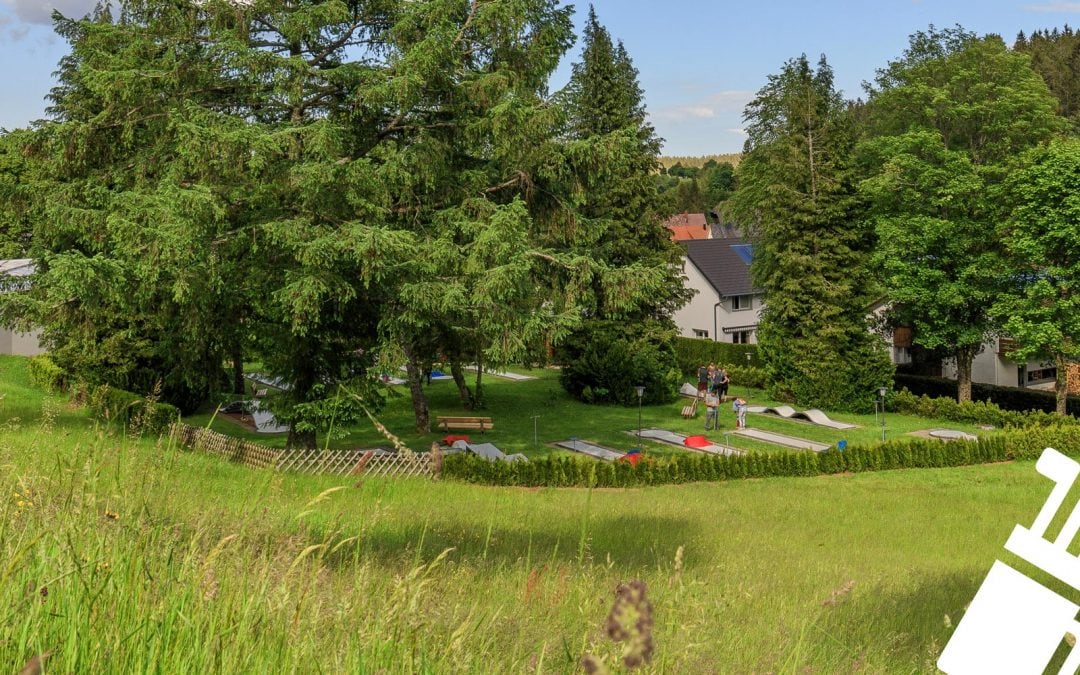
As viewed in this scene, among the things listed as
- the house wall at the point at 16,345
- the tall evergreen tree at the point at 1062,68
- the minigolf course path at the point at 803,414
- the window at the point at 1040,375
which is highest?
the tall evergreen tree at the point at 1062,68

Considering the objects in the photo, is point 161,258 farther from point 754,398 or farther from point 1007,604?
point 754,398

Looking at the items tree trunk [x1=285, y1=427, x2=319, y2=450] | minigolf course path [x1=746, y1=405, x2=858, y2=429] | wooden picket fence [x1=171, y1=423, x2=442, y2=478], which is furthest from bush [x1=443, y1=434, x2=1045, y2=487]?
minigolf course path [x1=746, y1=405, x2=858, y2=429]

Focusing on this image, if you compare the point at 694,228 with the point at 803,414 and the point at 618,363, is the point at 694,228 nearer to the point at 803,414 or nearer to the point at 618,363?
the point at 618,363

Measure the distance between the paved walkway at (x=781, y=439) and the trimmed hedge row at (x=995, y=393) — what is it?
929cm

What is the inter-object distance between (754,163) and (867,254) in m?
7.78

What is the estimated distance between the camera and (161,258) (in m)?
16.7

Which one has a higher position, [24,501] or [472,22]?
[472,22]

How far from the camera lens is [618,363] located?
38156mm

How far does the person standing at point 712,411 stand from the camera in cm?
3185

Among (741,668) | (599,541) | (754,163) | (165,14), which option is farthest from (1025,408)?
(741,668)

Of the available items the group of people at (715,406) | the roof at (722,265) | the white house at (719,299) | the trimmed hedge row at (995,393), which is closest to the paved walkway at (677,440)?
the group of people at (715,406)

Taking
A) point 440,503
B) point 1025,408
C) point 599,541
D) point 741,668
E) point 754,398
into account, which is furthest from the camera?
point 754,398

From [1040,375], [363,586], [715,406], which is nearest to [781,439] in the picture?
[715,406]

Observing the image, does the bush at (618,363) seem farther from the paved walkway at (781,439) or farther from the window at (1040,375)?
the window at (1040,375)
